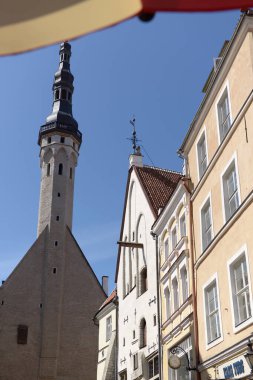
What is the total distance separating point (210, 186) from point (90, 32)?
12.9 m

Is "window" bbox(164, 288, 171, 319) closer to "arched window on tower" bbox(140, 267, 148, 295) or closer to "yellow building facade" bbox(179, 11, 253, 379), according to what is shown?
"arched window on tower" bbox(140, 267, 148, 295)

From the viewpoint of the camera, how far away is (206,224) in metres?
15.9

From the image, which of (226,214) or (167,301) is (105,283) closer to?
(167,301)

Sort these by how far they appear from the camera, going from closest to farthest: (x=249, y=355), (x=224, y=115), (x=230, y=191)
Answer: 1. (x=249, y=355)
2. (x=230, y=191)
3. (x=224, y=115)

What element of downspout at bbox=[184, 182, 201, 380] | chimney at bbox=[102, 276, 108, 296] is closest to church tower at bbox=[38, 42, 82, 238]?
chimney at bbox=[102, 276, 108, 296]

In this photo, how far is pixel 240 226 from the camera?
12.4m

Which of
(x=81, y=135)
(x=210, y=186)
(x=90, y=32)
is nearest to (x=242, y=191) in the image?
(x=210, y=186)

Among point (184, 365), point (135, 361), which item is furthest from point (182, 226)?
point (135, 361)

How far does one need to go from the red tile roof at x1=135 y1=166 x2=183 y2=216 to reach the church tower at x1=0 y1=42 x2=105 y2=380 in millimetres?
25655

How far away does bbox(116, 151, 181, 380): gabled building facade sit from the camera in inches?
846

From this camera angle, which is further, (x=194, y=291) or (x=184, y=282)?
(x=184, y=282)

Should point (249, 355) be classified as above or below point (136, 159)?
below

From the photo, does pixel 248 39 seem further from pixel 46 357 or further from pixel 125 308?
pixel 46 357

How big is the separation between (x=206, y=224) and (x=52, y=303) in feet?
119
